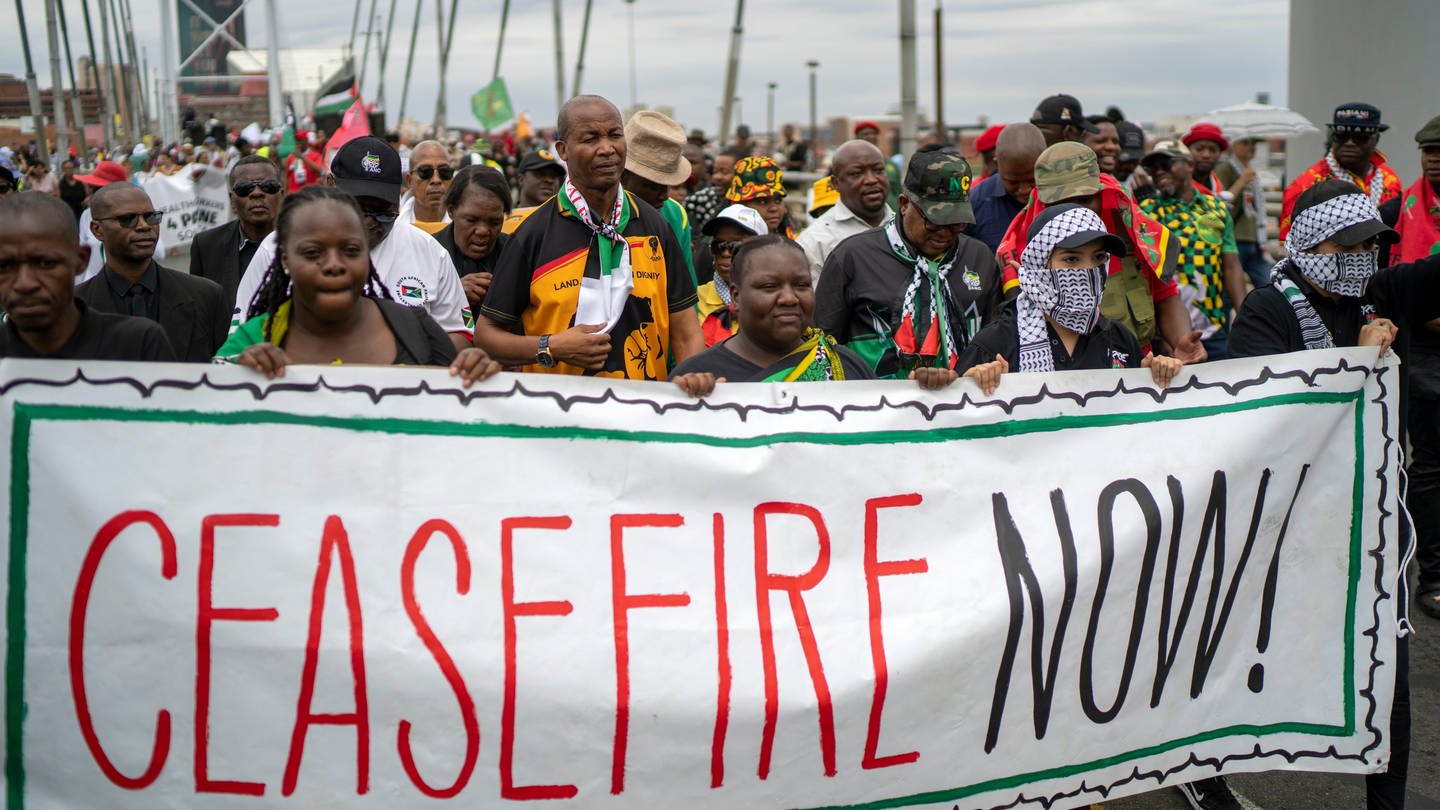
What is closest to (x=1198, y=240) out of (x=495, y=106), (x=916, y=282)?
(x=916, y=282)

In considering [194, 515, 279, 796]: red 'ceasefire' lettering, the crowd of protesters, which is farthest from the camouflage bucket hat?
[194, 515, 279, 796]: red 'ceasefire' lettering

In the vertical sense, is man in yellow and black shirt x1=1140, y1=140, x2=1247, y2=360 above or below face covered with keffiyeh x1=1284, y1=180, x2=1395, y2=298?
below

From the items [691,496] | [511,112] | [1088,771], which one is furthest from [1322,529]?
[511,112]

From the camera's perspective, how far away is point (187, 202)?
16078 millimetres

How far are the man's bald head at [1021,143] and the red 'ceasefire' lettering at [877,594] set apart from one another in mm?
3040

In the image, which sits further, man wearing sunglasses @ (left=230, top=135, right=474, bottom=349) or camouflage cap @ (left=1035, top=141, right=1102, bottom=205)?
camouflage cap @ (left=1035, top=141, right=1102, bottom=205)

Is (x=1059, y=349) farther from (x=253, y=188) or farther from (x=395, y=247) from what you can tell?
(x=253, y=188)

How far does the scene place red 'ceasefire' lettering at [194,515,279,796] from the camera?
3.13m

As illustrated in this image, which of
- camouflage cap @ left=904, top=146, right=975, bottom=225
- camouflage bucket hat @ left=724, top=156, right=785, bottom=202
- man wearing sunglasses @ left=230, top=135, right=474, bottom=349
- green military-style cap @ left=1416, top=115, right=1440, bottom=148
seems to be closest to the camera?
man wearing sunglasses @ left=230, top=135, right=474, bottom=349

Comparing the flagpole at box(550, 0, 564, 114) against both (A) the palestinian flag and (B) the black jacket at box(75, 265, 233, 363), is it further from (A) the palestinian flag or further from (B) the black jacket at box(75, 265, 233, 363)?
(B) the black jacket at box(75, 265, 233, 363)

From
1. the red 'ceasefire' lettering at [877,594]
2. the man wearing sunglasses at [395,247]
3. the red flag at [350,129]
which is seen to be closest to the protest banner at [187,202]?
the red flag at [350,129]

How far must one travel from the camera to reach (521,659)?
128 inches

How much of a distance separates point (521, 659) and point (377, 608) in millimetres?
333

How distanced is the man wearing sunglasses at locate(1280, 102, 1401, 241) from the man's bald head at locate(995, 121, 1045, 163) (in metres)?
2.21
